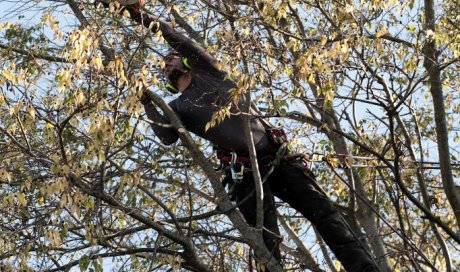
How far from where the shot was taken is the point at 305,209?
251 inches

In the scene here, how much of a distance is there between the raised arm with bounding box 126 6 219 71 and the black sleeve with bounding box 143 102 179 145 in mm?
474

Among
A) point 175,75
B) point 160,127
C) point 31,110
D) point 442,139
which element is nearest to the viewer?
point 31,110

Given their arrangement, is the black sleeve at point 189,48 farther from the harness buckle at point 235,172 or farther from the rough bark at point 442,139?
the rough bark at point 442,139

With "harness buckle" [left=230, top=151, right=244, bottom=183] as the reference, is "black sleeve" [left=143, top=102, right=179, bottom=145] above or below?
above

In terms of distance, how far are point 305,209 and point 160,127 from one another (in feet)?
4.19

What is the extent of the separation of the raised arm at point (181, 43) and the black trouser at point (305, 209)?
3.06 ft

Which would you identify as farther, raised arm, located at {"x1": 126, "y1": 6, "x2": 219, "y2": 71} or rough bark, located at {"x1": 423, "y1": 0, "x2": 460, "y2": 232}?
rough bark, located at {"x1": 423, "y1": 0, "x2": 460, "y2": 232}

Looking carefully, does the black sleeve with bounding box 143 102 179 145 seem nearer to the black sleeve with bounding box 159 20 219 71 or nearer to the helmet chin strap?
the helmet chin strap

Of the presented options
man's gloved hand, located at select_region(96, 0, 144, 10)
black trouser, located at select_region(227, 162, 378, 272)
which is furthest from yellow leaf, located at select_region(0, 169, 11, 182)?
black trouser, located at select_region(227, 162, 378, 272)

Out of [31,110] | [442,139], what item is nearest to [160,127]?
[31,110]

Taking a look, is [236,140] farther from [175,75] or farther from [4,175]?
[4,175]

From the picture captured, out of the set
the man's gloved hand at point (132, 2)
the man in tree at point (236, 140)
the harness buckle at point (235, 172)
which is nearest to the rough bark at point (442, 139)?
the man in tree at point (236, 140)

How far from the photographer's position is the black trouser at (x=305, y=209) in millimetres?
6020

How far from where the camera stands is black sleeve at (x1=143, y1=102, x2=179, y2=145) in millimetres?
6504
